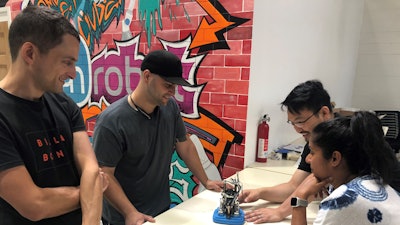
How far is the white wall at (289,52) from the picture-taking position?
229 centimetres

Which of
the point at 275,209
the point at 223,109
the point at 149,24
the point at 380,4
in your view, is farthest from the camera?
the point at 380,4

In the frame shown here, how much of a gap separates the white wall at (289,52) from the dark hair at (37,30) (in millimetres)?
1389

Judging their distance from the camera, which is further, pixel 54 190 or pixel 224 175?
pixel 224 175

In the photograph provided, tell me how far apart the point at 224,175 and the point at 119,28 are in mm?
1624

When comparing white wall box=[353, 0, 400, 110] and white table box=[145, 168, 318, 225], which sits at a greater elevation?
white wall box=[353, 0, 400, 110]

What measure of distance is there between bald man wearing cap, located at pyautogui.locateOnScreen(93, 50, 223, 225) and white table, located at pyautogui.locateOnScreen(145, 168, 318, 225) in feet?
0.47

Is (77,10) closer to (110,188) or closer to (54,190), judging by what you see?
(110,188)

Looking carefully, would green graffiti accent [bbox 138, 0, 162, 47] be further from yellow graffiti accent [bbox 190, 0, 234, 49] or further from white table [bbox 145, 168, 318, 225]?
white table [bbox 145, 168, 318, 225]

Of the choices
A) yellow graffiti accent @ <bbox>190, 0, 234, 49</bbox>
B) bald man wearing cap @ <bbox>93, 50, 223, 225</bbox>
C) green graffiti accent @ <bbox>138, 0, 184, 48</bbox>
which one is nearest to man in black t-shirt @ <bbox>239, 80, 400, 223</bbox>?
bald man wearing cap @ <bbox>93, 50, 223, 225</bbox>

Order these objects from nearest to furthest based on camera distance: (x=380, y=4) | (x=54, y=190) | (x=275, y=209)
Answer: (x=54, y=190) < (x=275, y=209) < (x=380, y=4)

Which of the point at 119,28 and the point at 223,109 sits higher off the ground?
the point at 119,28

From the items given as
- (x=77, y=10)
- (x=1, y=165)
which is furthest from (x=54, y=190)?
(x=77, y=10)

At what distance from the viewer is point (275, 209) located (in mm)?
1520

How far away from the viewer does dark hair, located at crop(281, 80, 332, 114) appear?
67.4 inches
